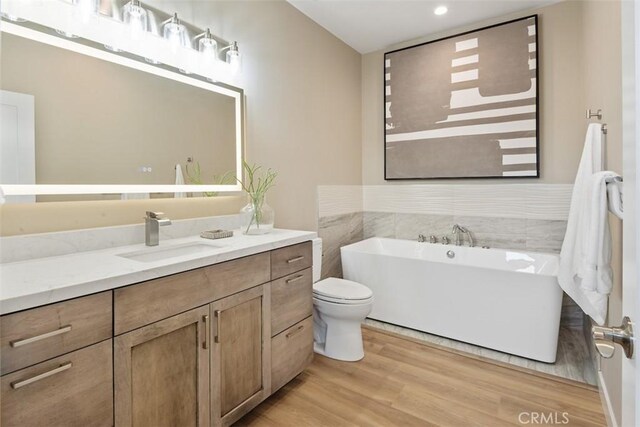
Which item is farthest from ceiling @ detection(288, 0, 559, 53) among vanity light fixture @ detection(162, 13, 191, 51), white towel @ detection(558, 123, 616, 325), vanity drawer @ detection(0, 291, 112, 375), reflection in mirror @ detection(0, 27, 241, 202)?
vanity drawer @ detection(0, 291, 112, 375)

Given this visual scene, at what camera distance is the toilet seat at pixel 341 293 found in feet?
7.35

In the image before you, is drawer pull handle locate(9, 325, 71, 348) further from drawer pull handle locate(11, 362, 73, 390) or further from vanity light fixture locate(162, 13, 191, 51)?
vanity light fixture locate(162, 13, 191, 51)

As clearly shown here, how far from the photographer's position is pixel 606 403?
173 centimetres

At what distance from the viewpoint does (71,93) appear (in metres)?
1.52

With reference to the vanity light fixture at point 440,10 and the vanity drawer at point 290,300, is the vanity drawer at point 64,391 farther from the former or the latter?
the vanity light fixture at point 440,10

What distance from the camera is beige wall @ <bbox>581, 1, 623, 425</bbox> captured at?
1512 millimetres

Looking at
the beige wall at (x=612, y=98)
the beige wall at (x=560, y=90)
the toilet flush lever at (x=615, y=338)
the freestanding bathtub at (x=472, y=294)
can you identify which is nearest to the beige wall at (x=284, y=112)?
the freestanding bathtub at (x=472, y=294)

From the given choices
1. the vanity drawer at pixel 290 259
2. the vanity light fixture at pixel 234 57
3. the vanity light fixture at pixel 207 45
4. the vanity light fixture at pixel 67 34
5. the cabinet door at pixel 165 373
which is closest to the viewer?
the cabinet door at pixel 165 373

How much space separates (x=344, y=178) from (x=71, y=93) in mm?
2498

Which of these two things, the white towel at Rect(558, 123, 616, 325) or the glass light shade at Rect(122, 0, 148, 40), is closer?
the white towel at Rect(558, 123, 616, 325)

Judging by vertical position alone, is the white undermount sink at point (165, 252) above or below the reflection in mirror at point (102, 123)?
below

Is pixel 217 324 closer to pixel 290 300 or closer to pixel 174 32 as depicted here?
pixel 290 300

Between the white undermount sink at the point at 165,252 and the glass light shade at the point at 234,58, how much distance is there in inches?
48.9

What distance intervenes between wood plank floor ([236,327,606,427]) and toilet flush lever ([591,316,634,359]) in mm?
1378
